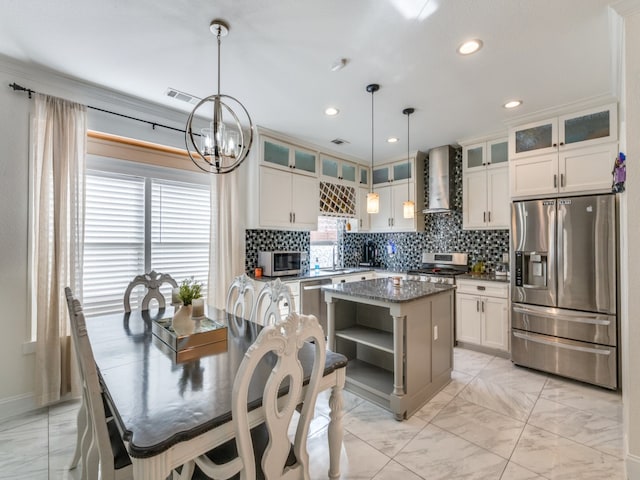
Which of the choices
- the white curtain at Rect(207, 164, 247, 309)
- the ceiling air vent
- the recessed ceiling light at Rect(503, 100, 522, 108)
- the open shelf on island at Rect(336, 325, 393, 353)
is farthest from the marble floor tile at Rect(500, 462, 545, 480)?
the ceiling air vent

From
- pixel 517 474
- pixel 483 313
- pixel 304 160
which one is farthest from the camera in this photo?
pixel 304 160

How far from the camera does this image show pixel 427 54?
2156 mm

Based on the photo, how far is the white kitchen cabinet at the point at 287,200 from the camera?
146 inches

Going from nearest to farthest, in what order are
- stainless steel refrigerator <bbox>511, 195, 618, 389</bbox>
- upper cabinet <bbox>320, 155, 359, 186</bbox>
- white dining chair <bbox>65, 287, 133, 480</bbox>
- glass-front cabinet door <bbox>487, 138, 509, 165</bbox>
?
white dining chair <bbox>65, 287, 133, 480</bbox>, stainless steel refrigerator <bbox>511, 195, 618, 389</bbox>, glass-front cabinet door <bbox>487, 138, 509, 165</bbox>, upper cabinet <bbox>320, 155, 359, 186</bbox>

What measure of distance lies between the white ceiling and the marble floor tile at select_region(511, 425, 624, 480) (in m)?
2.68

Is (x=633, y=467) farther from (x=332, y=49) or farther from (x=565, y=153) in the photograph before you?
(x=332, y=49)

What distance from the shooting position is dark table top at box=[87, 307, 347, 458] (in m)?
0.95

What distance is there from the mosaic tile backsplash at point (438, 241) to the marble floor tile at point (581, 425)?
196 centimetres

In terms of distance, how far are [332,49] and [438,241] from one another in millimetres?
3312

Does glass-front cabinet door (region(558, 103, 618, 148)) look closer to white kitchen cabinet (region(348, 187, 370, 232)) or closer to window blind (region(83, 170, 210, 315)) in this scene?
white kitchen cabinet (region(348, 187, 370, 232))

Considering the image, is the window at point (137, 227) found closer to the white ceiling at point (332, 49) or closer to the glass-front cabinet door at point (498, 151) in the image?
the white ceiling at point (332, 49)

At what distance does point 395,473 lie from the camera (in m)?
1.76

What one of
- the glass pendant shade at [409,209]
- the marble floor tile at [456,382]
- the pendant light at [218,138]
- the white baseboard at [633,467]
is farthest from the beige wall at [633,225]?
the pendant light at [218,138]

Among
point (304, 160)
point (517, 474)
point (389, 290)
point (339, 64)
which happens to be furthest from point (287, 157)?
point (517, 474)
